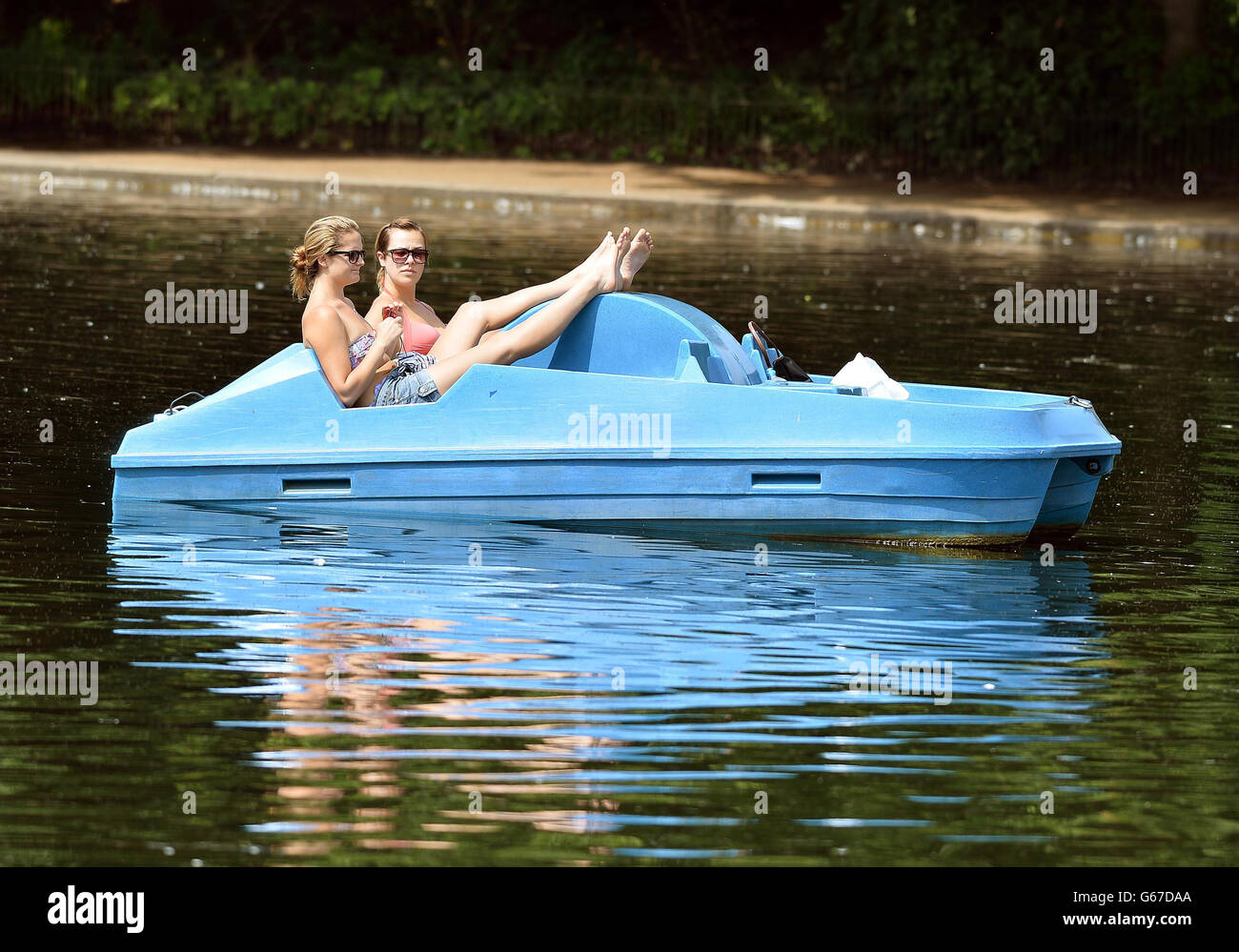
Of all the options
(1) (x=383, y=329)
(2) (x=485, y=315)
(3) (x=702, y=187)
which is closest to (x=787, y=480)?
(2) (x=485, y=315)

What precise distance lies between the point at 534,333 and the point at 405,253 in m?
0.64

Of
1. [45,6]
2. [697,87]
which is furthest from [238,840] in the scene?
[45,6]

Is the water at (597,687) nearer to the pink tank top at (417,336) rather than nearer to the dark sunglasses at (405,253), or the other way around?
the pink tank top at (417,336)

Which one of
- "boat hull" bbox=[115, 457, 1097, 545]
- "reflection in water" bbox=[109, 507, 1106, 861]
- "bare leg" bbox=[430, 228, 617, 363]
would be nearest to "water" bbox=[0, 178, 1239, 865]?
"reflection in water" bbox=[109, 507, 1106, 861]

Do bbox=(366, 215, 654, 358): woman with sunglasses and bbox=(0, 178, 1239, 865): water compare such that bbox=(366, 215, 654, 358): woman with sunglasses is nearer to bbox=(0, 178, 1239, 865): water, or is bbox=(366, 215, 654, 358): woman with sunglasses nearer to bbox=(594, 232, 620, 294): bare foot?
bbox=(594, 232, 620, 294): bare foot

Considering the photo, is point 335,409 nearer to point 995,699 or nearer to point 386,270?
point 386,270

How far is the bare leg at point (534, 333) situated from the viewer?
27.5ft

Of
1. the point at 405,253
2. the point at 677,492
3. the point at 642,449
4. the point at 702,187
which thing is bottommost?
the point at 677,492

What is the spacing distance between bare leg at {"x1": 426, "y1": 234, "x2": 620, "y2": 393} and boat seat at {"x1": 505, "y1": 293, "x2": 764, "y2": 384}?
0.11 metres

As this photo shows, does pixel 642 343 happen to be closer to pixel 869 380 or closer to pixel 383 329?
pixel 869 380

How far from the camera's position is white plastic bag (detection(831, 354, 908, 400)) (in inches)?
331

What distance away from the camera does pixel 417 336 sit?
8828 millimetres

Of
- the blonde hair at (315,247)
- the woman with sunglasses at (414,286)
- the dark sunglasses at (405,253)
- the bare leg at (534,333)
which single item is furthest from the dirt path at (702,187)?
the blonde hair at (315,247)
